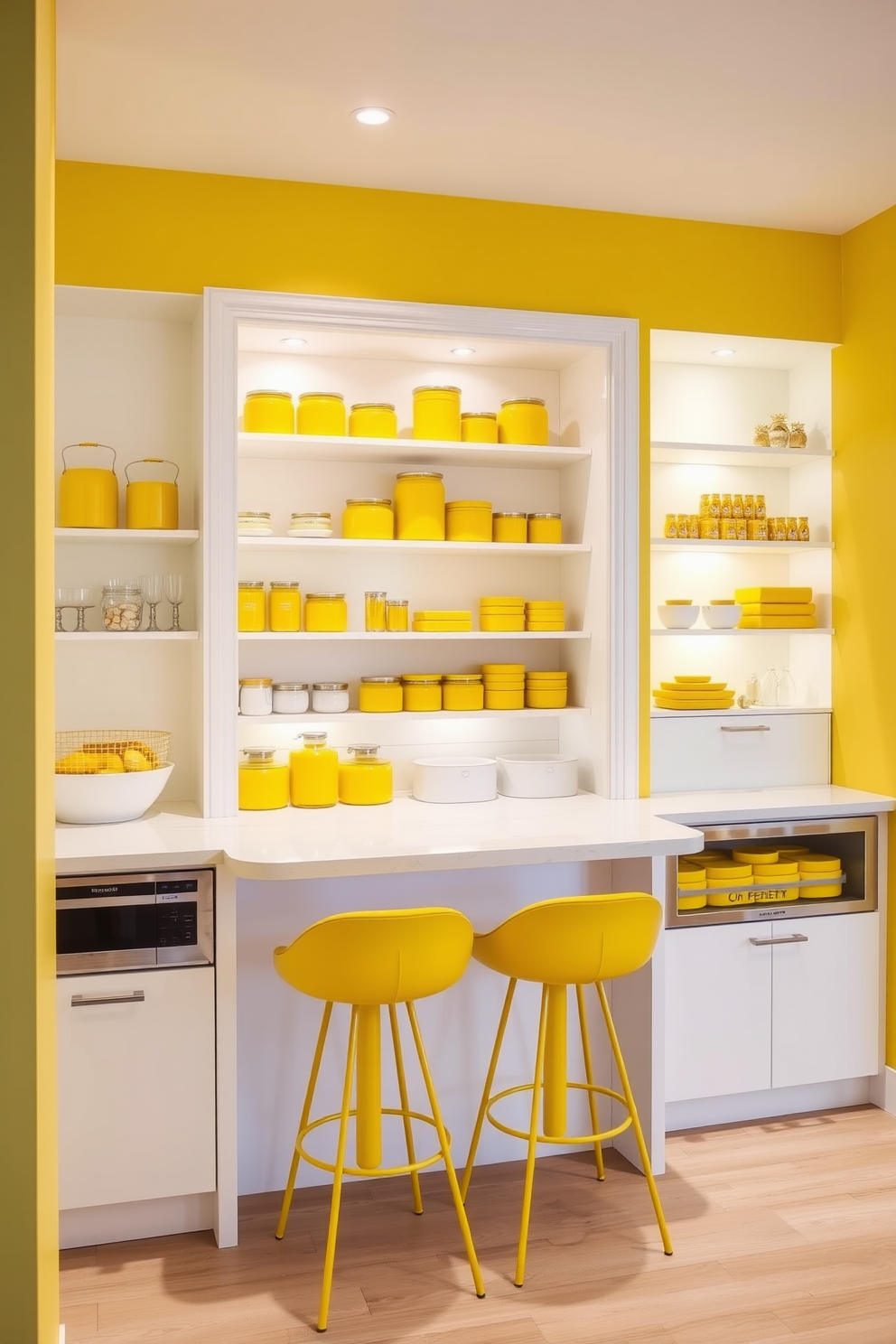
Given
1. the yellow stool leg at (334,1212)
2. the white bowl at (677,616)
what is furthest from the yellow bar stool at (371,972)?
the white bowl at (677,616)

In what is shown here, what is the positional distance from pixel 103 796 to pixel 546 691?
1.37 metres

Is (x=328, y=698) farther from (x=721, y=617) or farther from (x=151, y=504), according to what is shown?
(x=721, y=617)

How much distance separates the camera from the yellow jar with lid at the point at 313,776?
3162 millimetres

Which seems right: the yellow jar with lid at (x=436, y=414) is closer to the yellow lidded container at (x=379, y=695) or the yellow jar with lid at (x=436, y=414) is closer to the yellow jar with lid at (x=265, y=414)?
the yellow jar with lid at (x=265, y=414)

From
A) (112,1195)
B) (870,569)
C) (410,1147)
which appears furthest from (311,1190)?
(870,569)

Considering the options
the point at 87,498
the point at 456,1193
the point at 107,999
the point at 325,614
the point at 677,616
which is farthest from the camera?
the point at 677,616

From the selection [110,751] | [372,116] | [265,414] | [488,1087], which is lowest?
[488,1087]

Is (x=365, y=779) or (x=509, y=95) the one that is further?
(x=365, y=779)

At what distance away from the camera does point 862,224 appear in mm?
3426

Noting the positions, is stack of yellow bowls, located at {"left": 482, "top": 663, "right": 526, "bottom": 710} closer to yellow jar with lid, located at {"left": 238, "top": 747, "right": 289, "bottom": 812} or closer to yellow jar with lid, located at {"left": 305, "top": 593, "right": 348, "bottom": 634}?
yellow jar with lid, located at {"left": 305, "top": 593, "right": 348, "bottom": 634}

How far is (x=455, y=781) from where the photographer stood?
326cm

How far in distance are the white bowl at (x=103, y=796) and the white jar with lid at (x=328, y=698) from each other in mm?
525

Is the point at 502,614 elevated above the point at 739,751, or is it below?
above

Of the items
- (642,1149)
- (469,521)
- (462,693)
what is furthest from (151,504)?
(642,1149)
